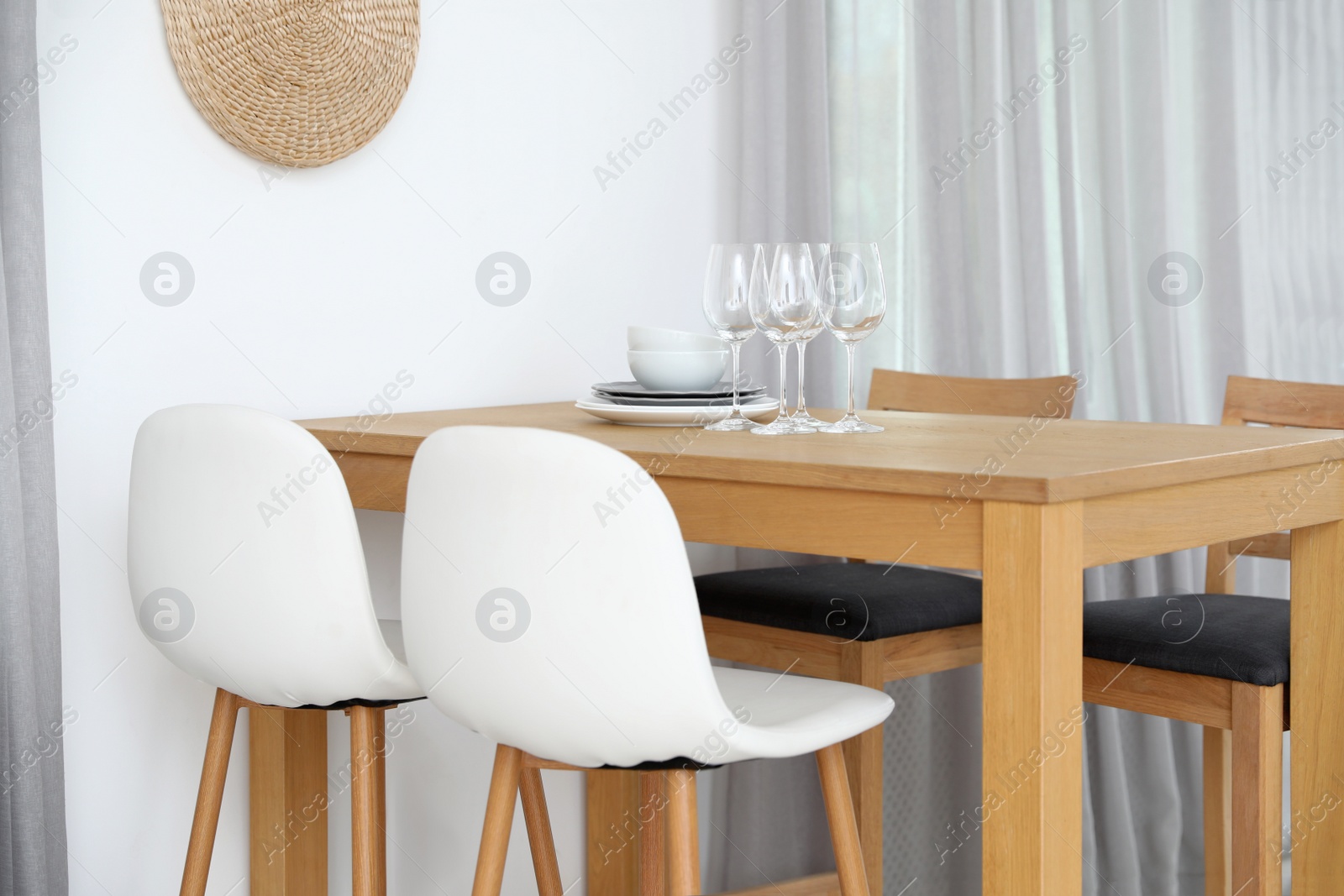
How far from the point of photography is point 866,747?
2.14 metres

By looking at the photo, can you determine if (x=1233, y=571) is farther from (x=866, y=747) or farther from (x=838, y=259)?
(x=838, y=259)

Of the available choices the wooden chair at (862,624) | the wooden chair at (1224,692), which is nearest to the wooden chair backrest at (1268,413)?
the wooden chair at (1224,692)

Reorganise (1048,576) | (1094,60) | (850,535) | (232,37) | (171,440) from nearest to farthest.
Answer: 1. (1048,576)
2. (850,535)
3. (171,440)
4. (232,37)
5. (1094,60)

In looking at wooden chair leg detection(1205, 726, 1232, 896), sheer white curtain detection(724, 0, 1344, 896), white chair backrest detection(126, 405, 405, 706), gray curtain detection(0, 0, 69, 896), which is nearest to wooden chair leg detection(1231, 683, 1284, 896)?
wooden chair leg detection(1205, 726, 1232, 896)

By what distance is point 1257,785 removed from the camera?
1.70 m

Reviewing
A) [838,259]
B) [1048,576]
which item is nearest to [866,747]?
[838,259]

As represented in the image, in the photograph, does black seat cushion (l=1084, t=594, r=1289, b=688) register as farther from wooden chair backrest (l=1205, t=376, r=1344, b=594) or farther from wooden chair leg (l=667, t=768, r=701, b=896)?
wooden chair leg (l=667, t=768, r=701, b=896)

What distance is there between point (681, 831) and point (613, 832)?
48.5 inches

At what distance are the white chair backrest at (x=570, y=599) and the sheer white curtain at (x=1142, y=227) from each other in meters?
1.45

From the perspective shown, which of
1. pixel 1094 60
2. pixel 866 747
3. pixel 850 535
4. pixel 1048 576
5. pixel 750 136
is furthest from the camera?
pixel 750 136

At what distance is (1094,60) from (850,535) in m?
1.48

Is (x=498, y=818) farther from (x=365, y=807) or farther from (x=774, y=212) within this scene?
(x=774, y=212)

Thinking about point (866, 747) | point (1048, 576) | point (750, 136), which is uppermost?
point (750, 136)

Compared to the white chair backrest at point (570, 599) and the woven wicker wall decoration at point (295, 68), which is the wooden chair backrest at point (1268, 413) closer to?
the white chair backrest at point (570, 599)
